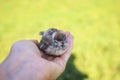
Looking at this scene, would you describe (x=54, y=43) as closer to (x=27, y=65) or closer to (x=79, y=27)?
(x=27, y=65)

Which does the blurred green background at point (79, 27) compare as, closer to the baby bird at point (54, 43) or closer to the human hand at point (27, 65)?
the baby bird at point (54, 43)

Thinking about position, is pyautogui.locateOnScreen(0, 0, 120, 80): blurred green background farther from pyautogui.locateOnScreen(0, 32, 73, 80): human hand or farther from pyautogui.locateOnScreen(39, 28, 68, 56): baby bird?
pyautogui.locateOnScreen(0, 32, 73, 80): human hand

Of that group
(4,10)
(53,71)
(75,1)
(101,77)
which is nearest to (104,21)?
(75,1)

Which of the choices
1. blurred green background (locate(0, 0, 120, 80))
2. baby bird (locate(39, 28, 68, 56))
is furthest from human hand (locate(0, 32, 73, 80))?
blurred green background (locate(0, 0, 120, 80))

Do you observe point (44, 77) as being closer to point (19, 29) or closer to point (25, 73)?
point (25, 73)

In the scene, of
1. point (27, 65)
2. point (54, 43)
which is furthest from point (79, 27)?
point (27, 65)

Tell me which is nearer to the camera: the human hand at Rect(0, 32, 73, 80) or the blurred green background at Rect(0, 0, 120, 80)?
the human hand at Rect(0, 32, 73, 80)
